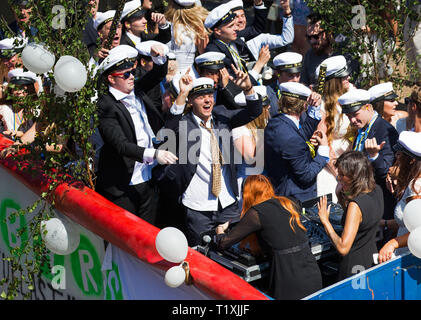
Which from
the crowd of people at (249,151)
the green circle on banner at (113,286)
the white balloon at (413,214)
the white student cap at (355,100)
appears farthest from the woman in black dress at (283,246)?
the white student cap at (355,100)

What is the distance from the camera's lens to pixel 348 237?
4.04 meters

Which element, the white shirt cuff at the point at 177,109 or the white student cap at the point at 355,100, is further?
the white student cap at the point at 355,100

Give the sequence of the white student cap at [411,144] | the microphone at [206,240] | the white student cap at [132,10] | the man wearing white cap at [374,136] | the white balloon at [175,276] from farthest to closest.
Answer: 1. the white student cap at [132,10]
2. the man wearing white cap at [374,136]
3. the microphone at [206,240]
4. the white student cap at [411,144]
5. the white balloon at [175,276]

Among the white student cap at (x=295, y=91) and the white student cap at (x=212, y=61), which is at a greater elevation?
the white student cap at (x=212, y=61)

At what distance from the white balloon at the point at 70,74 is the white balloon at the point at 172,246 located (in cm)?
138

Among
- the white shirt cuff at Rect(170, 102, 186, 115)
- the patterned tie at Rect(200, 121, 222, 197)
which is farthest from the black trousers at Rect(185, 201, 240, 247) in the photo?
the white shirt cuff at Rect(170, 102, 186, 115)

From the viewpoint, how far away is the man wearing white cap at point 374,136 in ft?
17.0

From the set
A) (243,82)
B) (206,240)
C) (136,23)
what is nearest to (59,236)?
(206,240)

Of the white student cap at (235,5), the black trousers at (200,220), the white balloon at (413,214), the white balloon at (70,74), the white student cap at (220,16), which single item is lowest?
the black trousers at (200,220)

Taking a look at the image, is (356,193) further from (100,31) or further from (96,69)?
(100,31)

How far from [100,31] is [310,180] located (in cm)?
282

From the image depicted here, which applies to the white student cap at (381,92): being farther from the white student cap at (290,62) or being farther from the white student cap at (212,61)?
the white student cap at (212,61)

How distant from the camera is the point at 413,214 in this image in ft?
12.6
